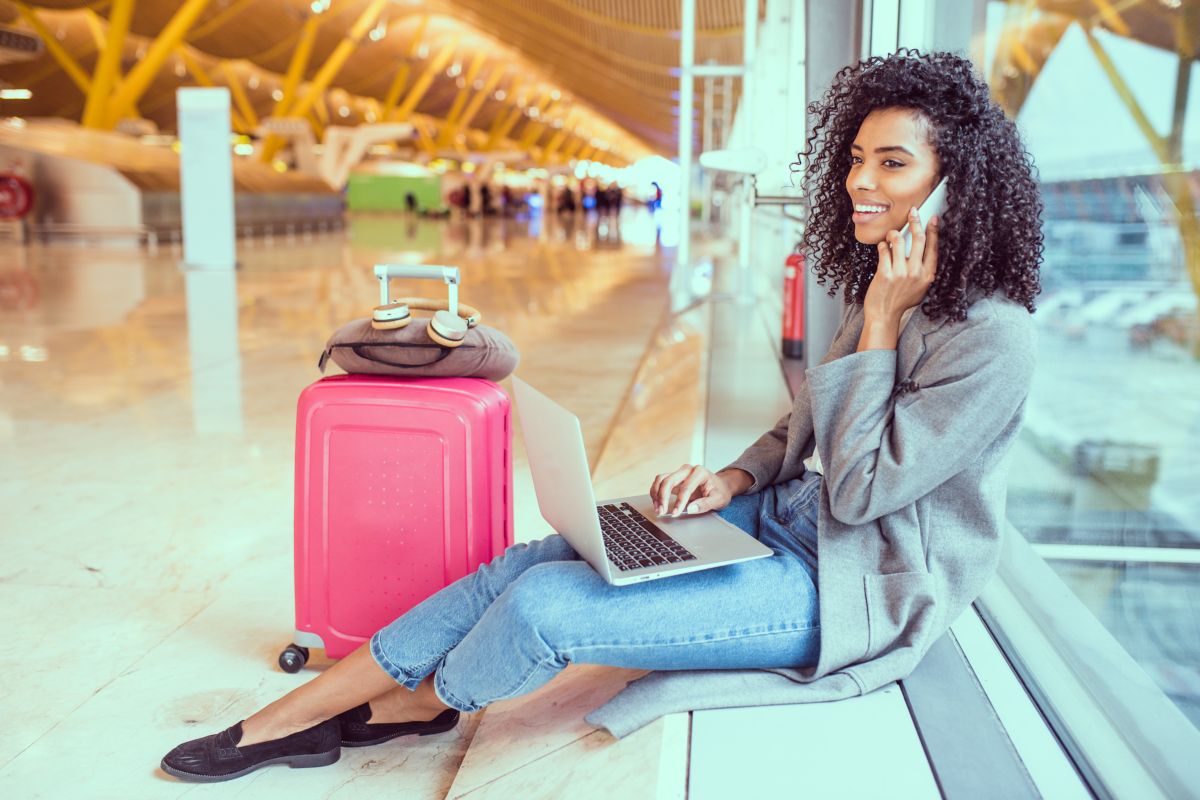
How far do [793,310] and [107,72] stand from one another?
80.3 feet

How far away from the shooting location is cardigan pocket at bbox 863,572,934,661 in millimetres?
1773

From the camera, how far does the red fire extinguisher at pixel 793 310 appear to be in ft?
19.1

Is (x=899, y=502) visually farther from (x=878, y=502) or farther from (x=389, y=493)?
(x=389, y=493)

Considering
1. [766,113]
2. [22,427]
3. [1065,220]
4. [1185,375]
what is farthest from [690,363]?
[766,113]

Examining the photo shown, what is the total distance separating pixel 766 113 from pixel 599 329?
4.64 meters

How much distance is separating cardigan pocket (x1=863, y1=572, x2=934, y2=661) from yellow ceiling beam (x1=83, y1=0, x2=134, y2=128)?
87.8 feet

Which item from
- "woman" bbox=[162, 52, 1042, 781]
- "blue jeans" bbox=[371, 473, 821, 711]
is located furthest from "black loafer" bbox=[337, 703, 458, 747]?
"blue jeans" bbox=[371, 473, 821, 711]

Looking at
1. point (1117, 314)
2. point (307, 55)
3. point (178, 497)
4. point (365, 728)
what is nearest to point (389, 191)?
point (307, 55)

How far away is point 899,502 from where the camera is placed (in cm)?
173

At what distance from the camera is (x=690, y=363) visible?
6.21 meters

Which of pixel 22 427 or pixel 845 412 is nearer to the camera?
pixel 845 412

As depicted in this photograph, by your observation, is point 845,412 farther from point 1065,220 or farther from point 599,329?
point 599,329

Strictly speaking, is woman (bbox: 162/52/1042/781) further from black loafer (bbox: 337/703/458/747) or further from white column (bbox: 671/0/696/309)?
white column (bbox: 671/0/696/309)

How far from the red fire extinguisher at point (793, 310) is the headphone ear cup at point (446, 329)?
3.72 meters
